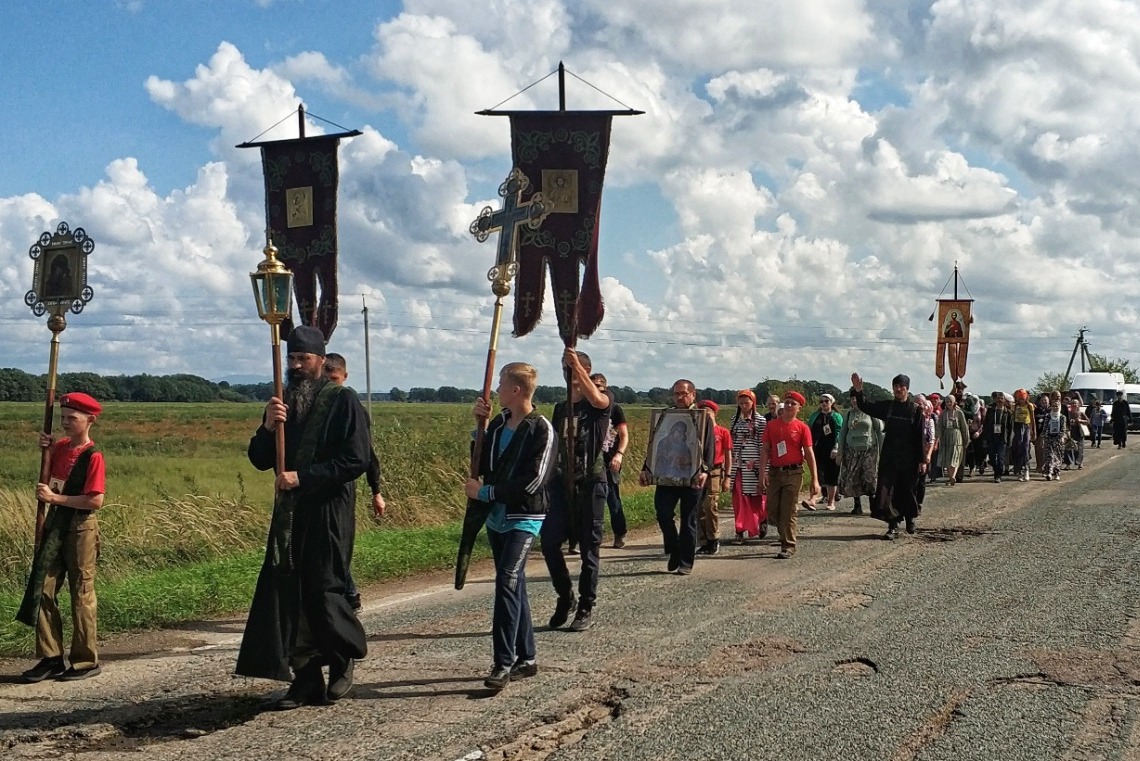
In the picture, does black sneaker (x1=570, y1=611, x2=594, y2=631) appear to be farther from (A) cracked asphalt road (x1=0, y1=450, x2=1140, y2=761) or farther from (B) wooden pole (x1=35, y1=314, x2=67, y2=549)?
(B) wooden pole (x1=35, y1=314, x2=67, y2=549)

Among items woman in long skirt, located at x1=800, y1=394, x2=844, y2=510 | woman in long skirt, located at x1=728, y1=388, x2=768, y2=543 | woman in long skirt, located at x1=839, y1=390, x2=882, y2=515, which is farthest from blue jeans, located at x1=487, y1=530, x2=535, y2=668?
woman in long skirt, located at x1=800, y1=394, x2=844, y2=510

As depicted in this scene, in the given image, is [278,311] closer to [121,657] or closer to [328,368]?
[328,368]

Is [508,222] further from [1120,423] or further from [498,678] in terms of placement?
[1120,423]

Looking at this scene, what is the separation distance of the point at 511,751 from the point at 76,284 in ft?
17.4

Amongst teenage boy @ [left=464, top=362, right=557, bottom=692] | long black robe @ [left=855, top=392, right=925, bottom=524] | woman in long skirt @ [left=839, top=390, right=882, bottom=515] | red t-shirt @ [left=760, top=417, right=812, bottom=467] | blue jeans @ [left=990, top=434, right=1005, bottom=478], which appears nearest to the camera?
teenage boy @ [left=464, top=362, right=557, bottom=692]

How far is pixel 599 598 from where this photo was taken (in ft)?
31.8

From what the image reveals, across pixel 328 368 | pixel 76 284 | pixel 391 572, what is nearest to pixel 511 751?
pixel 328 368

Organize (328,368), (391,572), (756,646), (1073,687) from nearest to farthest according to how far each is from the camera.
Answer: (1073,687) < (756,646) < (328,368) < (391,572)

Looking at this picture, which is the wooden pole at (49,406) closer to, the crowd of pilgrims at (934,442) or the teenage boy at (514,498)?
the teenage boy at (514,498)

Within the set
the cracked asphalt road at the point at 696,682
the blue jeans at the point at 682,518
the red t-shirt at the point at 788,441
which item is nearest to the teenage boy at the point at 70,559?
the cracked asphalt road at the point at 696,682

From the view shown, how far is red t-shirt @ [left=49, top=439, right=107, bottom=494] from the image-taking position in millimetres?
7117

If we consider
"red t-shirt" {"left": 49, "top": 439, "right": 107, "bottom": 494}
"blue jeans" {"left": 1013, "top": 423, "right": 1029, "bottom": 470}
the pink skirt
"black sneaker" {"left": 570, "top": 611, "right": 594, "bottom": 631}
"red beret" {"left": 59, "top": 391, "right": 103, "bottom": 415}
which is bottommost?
"black sneaker" {"left": 570, "top": 611, "right": 594, "bottom": 631}

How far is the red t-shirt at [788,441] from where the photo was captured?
41.4 ft

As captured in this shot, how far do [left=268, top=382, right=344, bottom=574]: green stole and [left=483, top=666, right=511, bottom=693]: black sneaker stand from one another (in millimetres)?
1238
